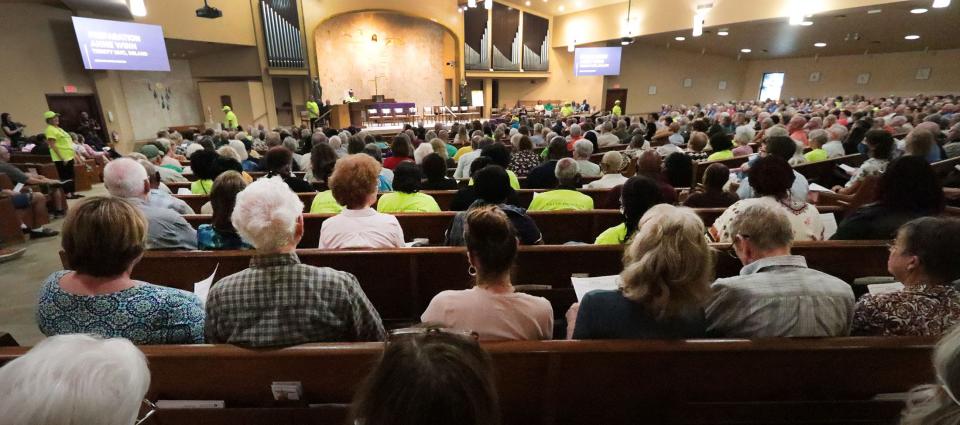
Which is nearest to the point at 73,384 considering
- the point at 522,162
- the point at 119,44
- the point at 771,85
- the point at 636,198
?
the point at 636,198

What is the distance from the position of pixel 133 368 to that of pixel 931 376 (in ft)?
5.99

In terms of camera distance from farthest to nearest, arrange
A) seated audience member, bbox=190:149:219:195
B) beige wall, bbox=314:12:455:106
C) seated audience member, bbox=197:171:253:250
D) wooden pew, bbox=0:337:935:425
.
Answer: beige wall, bbox=314:12:455:106
seated audience member, bbox=190:149:219:195
seated audience member, bbox=197:171:253:250
wooden pew, bbox=0:337:935:425

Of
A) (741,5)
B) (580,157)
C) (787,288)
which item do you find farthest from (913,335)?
(741,5)

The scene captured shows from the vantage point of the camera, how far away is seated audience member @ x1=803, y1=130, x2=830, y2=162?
167 inches

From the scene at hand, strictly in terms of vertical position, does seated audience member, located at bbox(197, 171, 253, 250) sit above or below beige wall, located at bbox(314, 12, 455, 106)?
below

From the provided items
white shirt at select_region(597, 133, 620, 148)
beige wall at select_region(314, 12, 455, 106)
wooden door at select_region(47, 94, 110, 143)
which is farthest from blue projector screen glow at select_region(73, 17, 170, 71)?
white shirt at select_region(597, 133, 620, 148)

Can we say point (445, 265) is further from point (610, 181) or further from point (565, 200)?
point (610, 181)

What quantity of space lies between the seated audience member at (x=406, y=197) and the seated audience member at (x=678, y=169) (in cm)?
188

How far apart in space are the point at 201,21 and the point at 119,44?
71.0 inches

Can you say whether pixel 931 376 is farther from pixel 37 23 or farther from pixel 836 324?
pixel 37 23

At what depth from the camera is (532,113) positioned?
15.2 meters

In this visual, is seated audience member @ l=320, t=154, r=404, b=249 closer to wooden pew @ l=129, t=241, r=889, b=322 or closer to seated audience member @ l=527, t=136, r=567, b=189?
wooden pew @ l=129, t=241, r=889, b=322

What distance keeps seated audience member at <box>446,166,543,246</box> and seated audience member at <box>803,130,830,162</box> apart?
371 cm

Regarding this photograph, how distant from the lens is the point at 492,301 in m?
1.24
